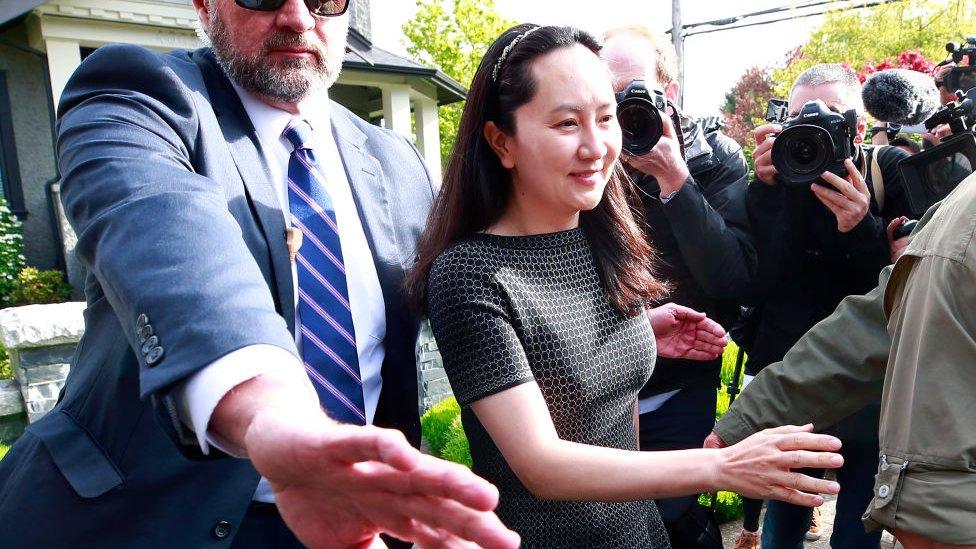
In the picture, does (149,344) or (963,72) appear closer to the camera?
(149,344)

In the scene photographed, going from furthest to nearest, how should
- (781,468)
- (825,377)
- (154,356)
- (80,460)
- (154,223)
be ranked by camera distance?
1. (825,377)
2. (781,468)
3. (80,460)
4. (154,223)
5. (154,356)

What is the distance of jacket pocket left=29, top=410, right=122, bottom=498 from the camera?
1.25 meters

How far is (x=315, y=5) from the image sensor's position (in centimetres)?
161

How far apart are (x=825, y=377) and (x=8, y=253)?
894cm

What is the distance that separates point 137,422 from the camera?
1.27 metres

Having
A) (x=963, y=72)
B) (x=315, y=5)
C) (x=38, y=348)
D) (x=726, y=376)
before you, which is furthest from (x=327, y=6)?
(x=726, y=376)

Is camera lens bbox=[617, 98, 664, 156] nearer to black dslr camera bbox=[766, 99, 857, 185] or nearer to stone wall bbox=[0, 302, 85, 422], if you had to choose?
black dslr camera bbox=[766, 99, 857, 185]

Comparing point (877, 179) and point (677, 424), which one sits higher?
point (877, 179)

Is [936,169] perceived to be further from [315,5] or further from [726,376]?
[726,376]

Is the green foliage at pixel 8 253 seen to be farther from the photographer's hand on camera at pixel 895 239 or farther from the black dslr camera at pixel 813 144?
the photographer's hand on camera at pixel 895 239

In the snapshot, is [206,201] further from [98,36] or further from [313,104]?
[98,36]

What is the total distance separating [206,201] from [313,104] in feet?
2.32

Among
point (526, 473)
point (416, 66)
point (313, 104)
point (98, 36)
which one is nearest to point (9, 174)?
point (98, 36)

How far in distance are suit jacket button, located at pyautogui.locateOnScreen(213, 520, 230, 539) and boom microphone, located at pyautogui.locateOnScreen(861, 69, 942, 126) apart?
4.31 meters
